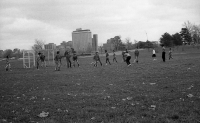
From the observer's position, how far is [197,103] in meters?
6.37

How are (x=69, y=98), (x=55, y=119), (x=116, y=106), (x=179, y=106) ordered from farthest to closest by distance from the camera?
1. (x=69, y=98)
2. (x=116, y=106)
3. (x=179, y=106)
4. (x=55, y=119)

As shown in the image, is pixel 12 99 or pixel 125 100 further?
pixel 12 99

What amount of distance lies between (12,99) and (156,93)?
6.27 meters

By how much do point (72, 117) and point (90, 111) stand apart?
2.50 ft

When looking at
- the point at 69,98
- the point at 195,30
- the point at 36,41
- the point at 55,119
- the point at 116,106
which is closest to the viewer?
the point at 55,119

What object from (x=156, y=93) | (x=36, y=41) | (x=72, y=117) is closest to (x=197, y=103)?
(x=156, y=93)

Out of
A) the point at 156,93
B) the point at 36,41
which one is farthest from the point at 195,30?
the point at 156,93

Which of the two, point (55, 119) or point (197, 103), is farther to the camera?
point (197, 103)

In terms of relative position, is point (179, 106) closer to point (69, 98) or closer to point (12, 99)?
point (69, 98)

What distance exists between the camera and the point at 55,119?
5.59 m

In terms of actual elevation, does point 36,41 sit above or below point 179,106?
above

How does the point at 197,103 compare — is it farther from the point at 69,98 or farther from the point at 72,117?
the point at 69,98

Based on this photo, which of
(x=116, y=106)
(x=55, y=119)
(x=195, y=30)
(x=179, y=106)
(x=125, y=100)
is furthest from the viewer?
(x=195, y=30)

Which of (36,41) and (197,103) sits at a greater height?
(36,41)
